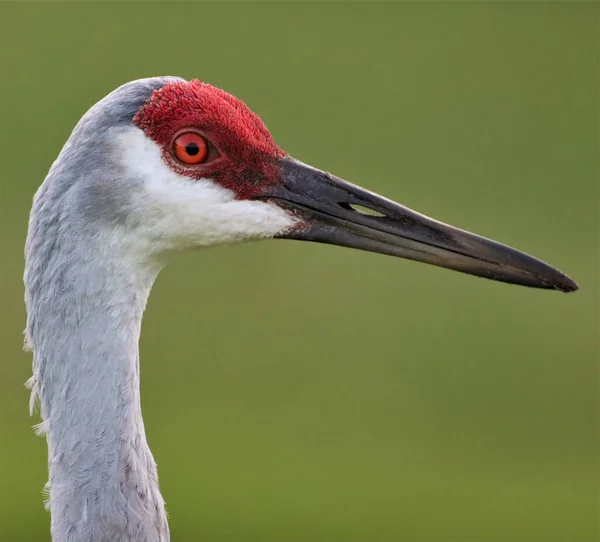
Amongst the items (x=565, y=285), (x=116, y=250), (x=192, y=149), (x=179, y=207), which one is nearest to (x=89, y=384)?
(x=116, y=250)

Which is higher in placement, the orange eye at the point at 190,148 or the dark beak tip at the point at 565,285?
the orange eye at the point at 190,148

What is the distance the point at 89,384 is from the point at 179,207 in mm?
468

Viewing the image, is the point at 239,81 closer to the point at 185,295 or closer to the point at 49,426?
the point at 185,295

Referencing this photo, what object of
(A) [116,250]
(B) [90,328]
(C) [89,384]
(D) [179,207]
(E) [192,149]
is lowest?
(C) [89,384]

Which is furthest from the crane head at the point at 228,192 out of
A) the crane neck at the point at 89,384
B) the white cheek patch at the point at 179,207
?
the crane neck at the point at 89,384

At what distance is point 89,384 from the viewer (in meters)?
2.62

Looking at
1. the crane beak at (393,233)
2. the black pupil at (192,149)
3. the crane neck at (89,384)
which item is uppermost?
the black pupil at (192,149)

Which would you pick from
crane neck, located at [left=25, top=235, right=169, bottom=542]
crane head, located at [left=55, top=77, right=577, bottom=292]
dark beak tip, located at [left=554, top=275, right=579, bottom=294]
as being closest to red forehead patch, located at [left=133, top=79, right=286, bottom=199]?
crane head, located at [left=55, top=77, right=577, bottom=292]

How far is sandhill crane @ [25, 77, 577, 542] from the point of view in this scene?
2605 millimetres

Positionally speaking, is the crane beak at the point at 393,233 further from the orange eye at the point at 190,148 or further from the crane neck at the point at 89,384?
the crane neck at the point at 89,384

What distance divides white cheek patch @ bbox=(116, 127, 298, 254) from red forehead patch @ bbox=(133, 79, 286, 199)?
0.02m

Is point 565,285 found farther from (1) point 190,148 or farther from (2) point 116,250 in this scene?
(2) point 116,250

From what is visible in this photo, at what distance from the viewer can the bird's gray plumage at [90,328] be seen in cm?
260

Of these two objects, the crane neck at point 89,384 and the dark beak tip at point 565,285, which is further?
the dark beak tip at point 565,285
